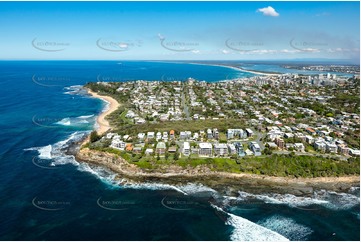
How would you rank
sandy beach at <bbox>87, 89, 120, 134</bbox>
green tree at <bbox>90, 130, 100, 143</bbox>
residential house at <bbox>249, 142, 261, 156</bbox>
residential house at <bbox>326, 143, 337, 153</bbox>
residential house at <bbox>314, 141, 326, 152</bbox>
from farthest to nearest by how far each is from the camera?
sandy beach at <bbox>87, 89, 120, 134</bbox> → green tree at <bbox>90, 130, 100, 143</bbox> → residential house at <bbox>314, 141, 326, 152</bbox> → residential house at <bbox>326, 143, 337, 153</bbox> → residential house at <bbox>249, 142, 261, 156</bbox>

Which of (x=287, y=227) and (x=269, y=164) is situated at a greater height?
(x=269, y=164)

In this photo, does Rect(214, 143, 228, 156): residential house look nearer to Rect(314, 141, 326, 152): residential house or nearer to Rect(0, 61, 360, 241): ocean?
Rect(0, 61, 360, 241): ocean

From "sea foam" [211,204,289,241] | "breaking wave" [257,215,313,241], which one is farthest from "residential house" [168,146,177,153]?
"breaking wave" [257,215,313,241]

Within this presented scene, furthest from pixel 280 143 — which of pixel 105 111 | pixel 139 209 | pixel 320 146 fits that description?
pixel 105 111

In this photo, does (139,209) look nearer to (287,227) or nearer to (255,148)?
(287,227)

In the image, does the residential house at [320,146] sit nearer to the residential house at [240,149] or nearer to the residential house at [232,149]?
the residential house at [240,149]

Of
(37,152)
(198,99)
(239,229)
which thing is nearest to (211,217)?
(239,229)
